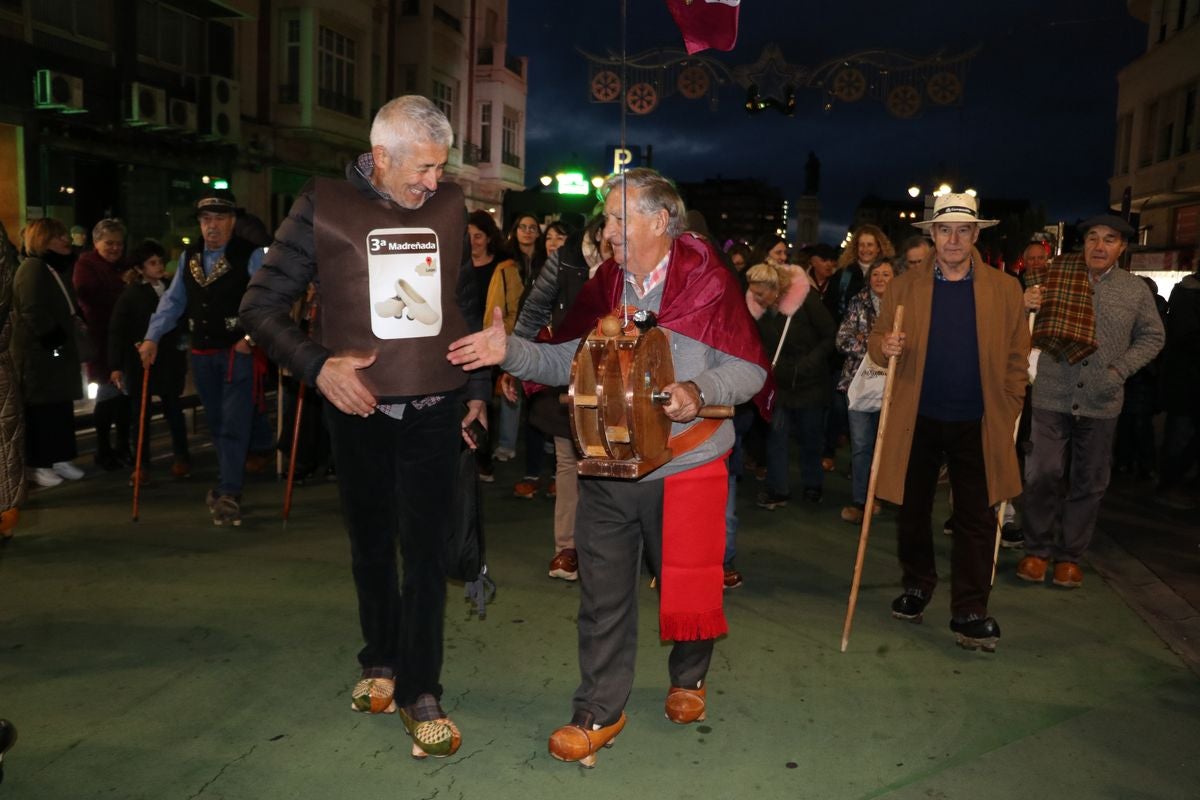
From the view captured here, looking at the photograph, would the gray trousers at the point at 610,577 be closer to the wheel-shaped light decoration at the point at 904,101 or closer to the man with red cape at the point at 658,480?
the man with red cape at the point at 658,480

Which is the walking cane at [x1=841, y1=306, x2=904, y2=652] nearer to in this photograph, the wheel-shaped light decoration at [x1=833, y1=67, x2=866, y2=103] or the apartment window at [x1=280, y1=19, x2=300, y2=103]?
the wheel-shaped light decoration at [x1=833, y1=67, x2=866, y2=103]

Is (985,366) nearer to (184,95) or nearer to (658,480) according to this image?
(658,480)

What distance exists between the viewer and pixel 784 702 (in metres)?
4.63

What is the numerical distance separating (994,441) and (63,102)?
18988 mm

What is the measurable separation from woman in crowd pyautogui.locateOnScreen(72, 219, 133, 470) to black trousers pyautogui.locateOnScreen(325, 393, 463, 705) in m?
5.94

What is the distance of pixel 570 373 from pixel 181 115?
73.2ft

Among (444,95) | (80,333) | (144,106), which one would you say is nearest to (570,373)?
(80,333)

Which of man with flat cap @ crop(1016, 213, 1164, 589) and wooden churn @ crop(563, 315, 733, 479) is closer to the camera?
wooden churn @ crop(563, 315, 733, 479)

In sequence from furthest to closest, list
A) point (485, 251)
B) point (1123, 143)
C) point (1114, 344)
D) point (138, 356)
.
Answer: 1. point (1123, 143)
2. point (138, 356)
3. point (485, 251)
4. point (1114, 344)

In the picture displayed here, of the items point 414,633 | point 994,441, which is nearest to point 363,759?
point 414,633

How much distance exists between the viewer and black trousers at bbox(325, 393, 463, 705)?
3.90 meters

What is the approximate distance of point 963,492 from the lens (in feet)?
17.9

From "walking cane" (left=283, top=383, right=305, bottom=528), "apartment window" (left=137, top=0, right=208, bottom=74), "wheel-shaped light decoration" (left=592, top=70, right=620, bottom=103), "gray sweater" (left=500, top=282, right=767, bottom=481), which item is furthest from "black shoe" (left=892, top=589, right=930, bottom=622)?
"apartment window" (left=137, top=0, right=208, bottom=74)

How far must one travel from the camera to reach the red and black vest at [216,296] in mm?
7156
